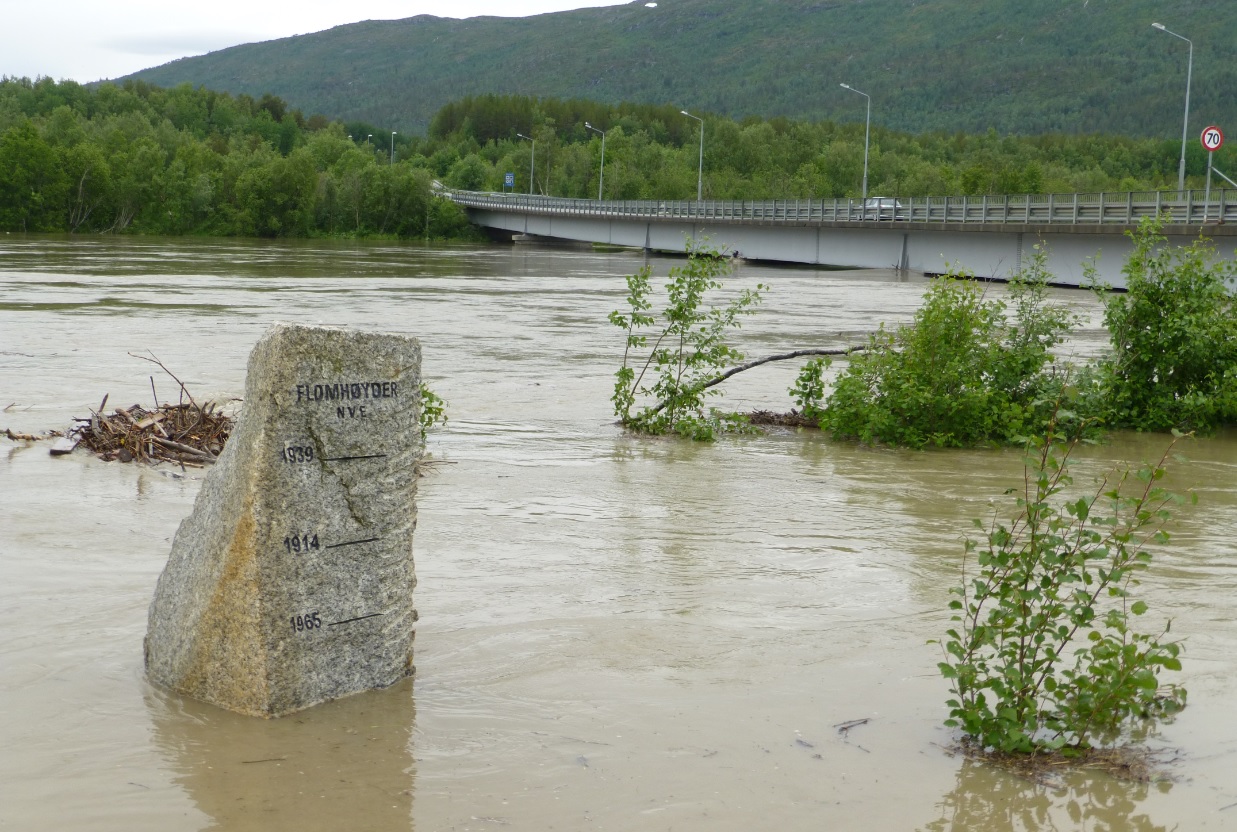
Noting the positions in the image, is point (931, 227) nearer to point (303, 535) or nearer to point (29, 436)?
point (29, 436)

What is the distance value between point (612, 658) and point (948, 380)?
823cm

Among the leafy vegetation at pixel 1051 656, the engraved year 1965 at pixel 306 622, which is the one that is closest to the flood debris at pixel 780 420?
the leafy vegetation at pixel 1051 656

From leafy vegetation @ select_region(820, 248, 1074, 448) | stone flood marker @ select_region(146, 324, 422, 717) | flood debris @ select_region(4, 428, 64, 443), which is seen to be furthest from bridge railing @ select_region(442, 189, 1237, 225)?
stone flood marker @ select_region(146, 324, 422, 717)

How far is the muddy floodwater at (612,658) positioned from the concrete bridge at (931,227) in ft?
27.3

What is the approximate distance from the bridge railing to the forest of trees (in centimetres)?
3295

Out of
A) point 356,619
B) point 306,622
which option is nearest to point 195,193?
point 356,619

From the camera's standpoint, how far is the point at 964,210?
51.9m

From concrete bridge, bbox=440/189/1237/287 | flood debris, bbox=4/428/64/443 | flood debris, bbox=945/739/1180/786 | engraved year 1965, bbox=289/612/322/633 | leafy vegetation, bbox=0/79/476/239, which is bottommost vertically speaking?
flood debris, bbox=945/739/1180/786

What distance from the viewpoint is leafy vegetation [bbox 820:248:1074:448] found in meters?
14.0

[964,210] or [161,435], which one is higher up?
[964,210]

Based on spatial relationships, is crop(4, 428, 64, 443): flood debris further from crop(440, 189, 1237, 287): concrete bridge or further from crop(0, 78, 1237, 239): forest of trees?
crop(0, 78, 1237, 239): forest of trees

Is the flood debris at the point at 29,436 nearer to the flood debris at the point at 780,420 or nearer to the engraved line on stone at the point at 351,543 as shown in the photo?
the flood debris at the point at 780,420

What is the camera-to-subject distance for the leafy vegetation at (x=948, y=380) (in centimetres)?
1395

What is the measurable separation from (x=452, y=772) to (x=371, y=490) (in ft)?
3.91
